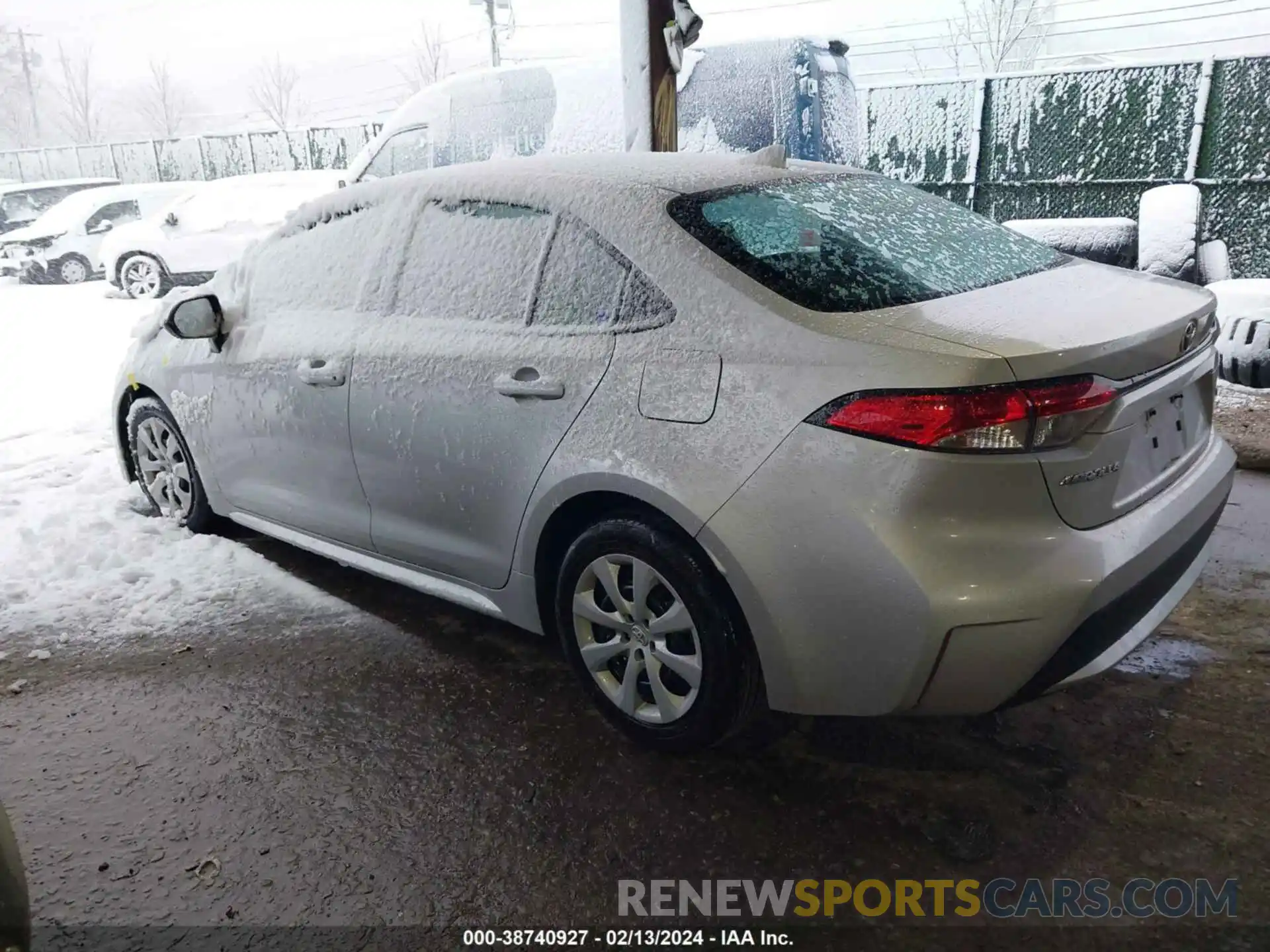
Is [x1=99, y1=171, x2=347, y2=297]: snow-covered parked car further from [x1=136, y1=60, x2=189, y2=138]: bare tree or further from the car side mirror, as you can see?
[x1=136, y1=60, x2=189, y2=138]: bare tree

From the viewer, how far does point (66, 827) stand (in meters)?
Answer: 2.26

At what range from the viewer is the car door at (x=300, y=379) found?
2.98m

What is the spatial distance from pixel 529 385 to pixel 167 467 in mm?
2374

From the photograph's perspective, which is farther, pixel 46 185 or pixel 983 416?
pixel 46 185

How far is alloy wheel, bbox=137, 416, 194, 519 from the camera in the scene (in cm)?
390

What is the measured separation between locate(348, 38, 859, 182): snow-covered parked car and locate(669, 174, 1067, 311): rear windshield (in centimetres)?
601

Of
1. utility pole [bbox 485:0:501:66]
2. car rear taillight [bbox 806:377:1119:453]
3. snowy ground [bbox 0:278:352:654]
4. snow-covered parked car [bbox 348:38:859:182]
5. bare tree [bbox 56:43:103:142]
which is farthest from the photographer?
bare tree [bbox 56:43:103:142]

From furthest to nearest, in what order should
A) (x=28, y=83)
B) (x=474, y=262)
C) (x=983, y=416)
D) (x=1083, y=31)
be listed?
(x=28, y=83) < (x=1083, y=31) < (x=474, y=262) < (x=983, y=416)

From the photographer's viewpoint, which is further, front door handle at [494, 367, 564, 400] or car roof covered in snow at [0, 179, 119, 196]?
car roof covered in snow at [0, 179, 119, 196]

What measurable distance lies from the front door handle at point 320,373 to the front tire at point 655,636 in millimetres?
1026

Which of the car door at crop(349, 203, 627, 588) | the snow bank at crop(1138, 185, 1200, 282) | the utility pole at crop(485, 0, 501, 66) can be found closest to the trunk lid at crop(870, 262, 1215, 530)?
the car door at crop(349, 203, 627, 588)

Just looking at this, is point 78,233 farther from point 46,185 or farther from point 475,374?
point 475,374

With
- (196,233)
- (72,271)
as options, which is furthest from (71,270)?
(196,233)

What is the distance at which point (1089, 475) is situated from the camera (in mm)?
1900
